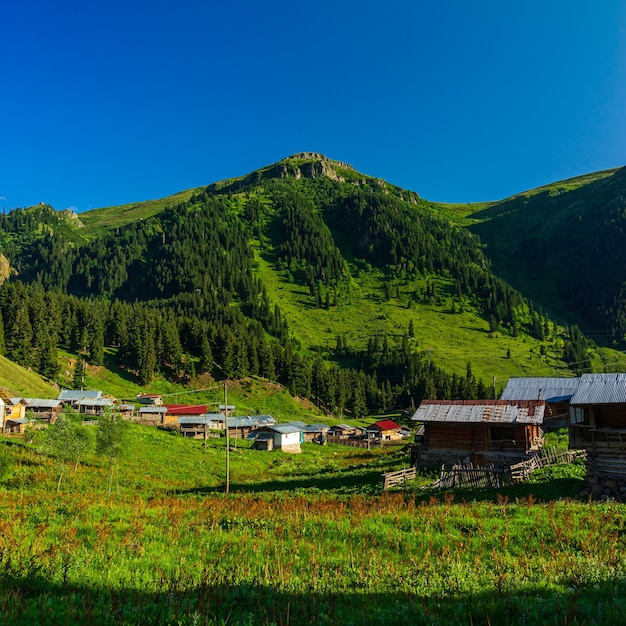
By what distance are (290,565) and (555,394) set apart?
5648 cm

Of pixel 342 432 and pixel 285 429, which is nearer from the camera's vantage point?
pixel 285 429

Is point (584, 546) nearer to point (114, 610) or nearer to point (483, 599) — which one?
point (483, 599)

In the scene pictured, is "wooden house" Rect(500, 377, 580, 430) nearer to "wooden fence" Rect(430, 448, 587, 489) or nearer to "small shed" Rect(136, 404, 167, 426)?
"wooden fence" Rect(430, 448, 587, 489)

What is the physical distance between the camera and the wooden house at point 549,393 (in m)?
52.4

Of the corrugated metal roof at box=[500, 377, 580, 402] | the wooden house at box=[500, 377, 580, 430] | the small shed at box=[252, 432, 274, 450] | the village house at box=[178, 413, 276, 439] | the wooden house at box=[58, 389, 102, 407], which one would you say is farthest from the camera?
the village house at box=[178, 413, 276, 439]

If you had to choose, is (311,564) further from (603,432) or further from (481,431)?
(481,431)

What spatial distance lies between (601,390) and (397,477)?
50.9 feet

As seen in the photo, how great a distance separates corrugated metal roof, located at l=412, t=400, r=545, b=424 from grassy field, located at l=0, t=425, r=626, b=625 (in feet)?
66.9

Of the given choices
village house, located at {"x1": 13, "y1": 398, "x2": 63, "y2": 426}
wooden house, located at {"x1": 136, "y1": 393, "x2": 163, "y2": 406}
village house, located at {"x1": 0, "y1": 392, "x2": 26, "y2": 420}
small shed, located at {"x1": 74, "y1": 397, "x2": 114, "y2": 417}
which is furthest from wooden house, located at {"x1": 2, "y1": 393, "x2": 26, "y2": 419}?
wooden house, located at {"x1": 136, "y1": 393, "x2": 163, "y2": 406}

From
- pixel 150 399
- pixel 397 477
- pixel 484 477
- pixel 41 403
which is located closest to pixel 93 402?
pixel 41 403

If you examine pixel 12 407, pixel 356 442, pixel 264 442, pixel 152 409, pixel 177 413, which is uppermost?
pixel 12 407

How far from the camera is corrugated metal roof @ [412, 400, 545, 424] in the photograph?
36.2m

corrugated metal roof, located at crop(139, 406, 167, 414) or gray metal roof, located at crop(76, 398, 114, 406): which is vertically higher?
gray metal roof, located at crop(76, 398, 114, 406)

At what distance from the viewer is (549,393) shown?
56.0 m
